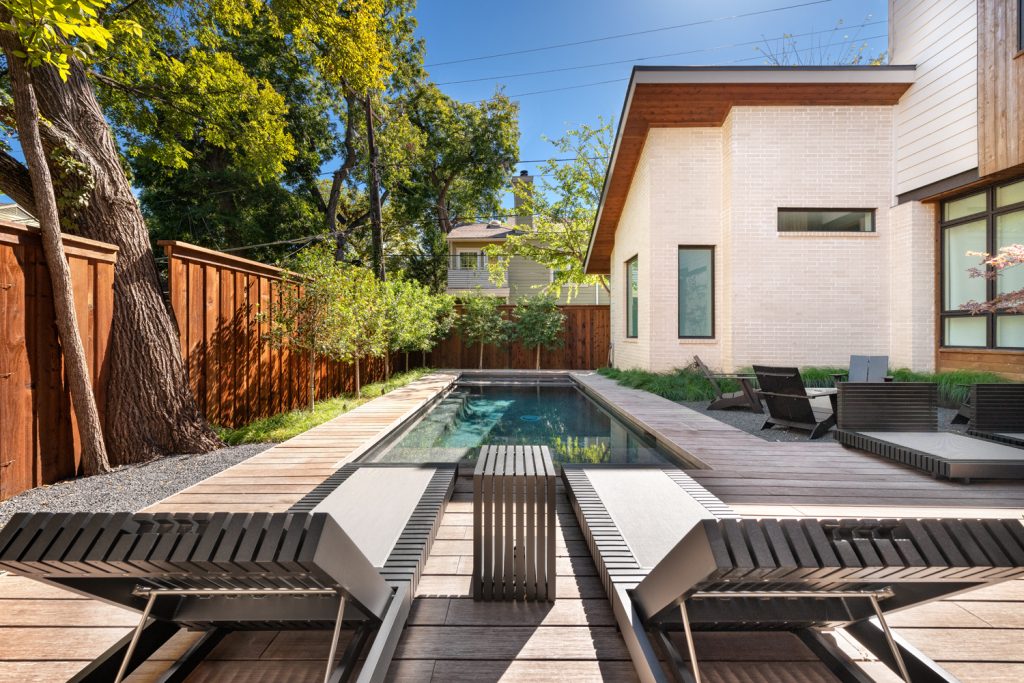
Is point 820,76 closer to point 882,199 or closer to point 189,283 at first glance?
point 882,199

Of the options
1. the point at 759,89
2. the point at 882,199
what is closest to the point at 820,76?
the point at 759,89

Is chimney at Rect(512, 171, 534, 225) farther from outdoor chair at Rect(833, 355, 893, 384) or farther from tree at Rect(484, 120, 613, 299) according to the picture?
outdoor chair at Rect(833, 355, 893, 384)

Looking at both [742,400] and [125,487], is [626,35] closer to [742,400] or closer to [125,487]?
[742,400]

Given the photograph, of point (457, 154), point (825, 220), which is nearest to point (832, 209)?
point (825, 220)

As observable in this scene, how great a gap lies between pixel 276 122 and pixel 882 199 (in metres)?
9.80

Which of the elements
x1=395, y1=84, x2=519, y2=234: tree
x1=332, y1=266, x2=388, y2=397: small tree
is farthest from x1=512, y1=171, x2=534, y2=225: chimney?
x1=332, y1=266, x2=388, y2=397: small tree

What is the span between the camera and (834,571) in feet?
3.55

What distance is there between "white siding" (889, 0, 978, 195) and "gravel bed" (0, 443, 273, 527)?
969 centimetres

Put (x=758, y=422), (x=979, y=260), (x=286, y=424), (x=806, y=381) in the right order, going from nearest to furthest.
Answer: (x=286, y=424)
(x=758, y=422)
(x=979, y=260)
(x=806, y=381)

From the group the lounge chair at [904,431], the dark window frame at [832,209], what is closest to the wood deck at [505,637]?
Result: the lounge chair at [904,431]

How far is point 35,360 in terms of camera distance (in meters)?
3.33

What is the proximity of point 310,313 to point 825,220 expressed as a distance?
8.30m

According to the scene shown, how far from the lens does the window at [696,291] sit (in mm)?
8555

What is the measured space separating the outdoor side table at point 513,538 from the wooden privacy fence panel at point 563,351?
11901 mm
